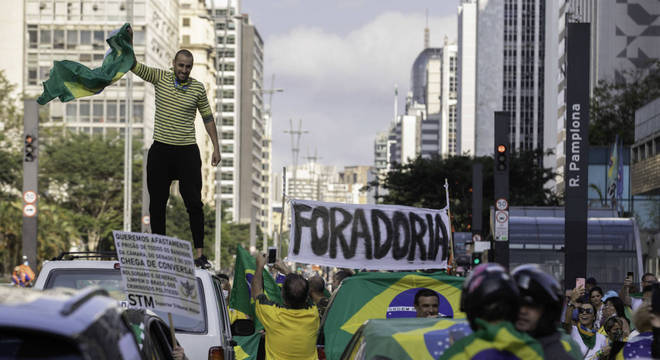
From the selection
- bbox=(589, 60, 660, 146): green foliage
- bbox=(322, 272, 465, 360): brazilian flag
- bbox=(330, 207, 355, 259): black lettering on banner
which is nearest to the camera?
bbox=(322, 272, 465, 360): brazilian flag

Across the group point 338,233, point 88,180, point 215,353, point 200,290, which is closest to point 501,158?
point 338,233

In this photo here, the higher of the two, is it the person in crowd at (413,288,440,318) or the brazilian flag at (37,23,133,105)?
the brazilian flag at (37,23,133,105)

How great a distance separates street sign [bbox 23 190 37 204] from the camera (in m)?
30.4

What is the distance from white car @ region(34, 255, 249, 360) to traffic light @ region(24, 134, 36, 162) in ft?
75.2

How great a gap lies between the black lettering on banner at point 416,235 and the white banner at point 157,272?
605 cm

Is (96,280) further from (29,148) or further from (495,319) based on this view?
(29,148)

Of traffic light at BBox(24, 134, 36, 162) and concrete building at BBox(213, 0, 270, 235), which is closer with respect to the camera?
traffic light at BBox(24, 134, 36, 162)

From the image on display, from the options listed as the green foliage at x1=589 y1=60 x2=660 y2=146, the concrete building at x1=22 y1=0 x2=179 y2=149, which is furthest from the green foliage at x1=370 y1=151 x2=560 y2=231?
the concrete building at x1=22 y1=0 x2=179 y2=149

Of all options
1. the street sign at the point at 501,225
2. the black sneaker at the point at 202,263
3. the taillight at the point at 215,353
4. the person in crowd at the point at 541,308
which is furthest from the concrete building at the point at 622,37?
the person in crowd at the point at 541,308

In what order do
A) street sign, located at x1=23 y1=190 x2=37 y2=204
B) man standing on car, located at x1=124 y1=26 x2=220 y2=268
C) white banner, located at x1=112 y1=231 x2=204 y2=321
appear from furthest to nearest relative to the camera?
street sign, located at x1=23 y1=190 x2=37 y2=204
man standing on car, located at x1=124 y1=26 x2=220 y2=268
white banner, located at x1=112 y1=231 x2=204 y2=321

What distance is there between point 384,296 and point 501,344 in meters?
6.53

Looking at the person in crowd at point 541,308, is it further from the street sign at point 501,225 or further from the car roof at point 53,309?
the street sign at point 501,225

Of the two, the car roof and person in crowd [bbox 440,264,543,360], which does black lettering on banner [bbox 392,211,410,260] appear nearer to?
person in crowd [bbox 440,264,543,360]

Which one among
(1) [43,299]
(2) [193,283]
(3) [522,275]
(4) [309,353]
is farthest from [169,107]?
(1) [43,299]
